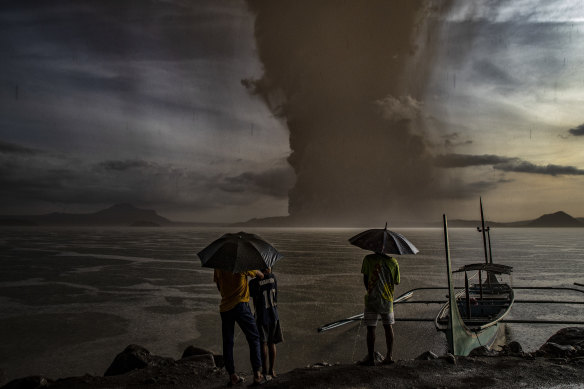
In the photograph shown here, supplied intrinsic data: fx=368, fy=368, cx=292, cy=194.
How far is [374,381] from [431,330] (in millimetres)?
9401

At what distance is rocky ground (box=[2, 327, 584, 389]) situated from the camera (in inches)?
264

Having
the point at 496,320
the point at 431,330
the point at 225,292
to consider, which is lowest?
the point at 431,330

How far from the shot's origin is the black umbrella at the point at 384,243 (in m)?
6.76

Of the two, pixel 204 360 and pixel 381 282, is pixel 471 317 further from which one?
pixel 204 360

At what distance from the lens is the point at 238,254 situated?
5.73 m

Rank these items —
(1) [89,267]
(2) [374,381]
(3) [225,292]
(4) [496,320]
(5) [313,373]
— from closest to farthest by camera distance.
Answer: (3) [225,292] → (2) [374,381] → (5) [313,373] → (4) [496,320] → (1) [89,267]

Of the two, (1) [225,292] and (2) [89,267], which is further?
(2) [89,267]

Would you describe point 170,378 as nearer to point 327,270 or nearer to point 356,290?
point 356,290

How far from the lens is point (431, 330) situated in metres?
14.9

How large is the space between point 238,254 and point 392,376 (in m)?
3.89

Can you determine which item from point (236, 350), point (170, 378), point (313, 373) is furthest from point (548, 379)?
point (236, 350)

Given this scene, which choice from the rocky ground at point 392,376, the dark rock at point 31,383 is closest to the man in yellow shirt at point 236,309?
the rocky ground at point 392,376

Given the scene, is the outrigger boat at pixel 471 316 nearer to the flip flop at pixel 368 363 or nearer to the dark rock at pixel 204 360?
the flip flop at pixel 368 363

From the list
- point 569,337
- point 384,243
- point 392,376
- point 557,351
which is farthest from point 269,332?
point 569,337
